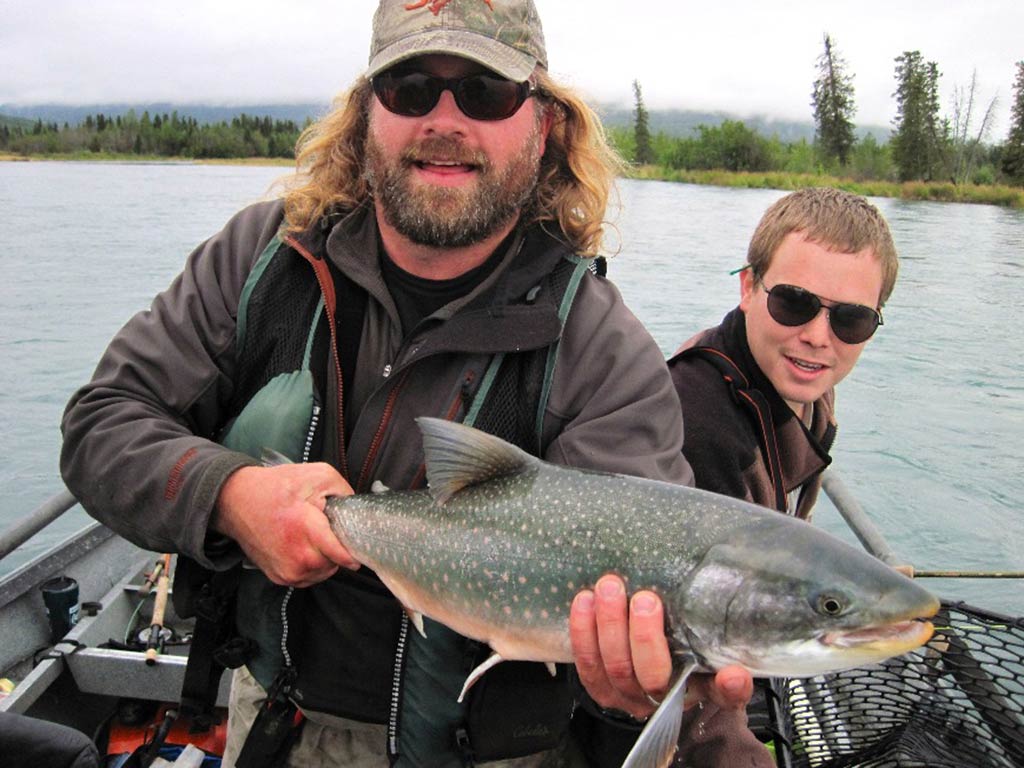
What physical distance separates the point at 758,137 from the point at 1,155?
77.8m

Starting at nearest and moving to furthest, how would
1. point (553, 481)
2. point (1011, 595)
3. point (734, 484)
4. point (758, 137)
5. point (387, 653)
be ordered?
point (553, 481), point (387, 653), point (734, 484), point (1011, 595), point (758, 137)

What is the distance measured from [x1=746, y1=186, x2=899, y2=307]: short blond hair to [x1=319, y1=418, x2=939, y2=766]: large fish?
176 centimetres

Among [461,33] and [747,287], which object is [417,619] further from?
[747,287]

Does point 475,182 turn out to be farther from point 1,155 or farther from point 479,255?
point 1,155

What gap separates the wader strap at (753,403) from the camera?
9.93ft

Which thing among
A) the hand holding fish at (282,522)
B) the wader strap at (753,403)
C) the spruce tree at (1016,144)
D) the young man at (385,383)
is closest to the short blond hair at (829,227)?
the wader strap at (753,403)

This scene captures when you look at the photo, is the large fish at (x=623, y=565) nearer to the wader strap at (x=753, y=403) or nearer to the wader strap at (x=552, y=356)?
the wader strap at (x=552, y=356)

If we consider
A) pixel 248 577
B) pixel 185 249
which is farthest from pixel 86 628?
pixel 185 249

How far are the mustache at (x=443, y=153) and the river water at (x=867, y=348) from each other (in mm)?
899

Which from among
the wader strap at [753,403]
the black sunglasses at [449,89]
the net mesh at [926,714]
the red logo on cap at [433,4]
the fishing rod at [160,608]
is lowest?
the fishing rod at [160,608]

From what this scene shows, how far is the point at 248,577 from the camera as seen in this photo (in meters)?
2.49

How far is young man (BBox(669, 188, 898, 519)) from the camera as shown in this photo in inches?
121

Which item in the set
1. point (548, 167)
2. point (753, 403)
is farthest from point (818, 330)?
point (548, 167)

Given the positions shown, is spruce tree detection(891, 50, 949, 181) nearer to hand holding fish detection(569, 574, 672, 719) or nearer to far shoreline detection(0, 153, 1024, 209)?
far shoreline detection(0, 153, 1024, 209)
